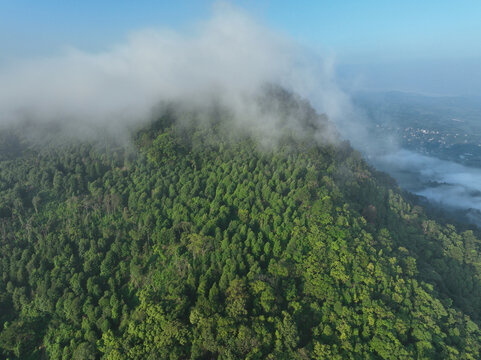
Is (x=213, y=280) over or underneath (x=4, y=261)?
over

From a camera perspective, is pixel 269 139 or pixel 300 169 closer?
pixel 300 169

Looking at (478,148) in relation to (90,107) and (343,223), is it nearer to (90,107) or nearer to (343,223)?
(343,223)

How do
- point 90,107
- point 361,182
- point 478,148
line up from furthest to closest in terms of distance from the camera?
point 478,148 → point 90,107 → point 361,182

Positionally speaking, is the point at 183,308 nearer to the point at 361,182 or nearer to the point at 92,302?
the point at 92,302

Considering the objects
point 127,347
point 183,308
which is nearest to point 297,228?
point 183,308

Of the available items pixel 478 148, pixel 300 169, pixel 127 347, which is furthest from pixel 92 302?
pixel 478 148

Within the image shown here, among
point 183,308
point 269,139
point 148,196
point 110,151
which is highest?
point 269,139

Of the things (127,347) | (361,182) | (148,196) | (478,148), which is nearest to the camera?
(127,347)
